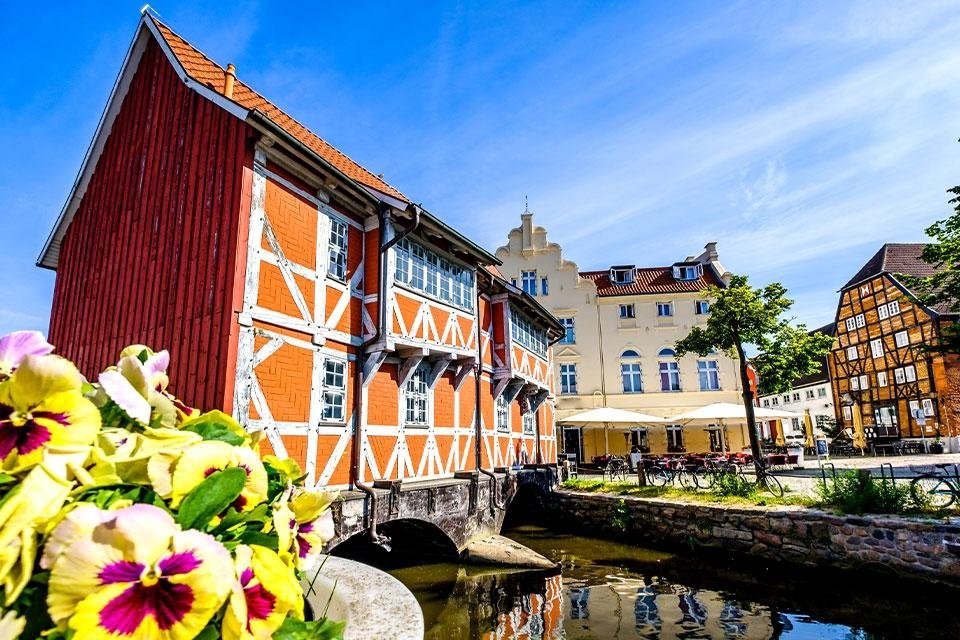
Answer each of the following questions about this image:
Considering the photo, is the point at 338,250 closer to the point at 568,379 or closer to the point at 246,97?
the point at 246,97

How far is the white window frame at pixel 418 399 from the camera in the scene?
33.2 ft

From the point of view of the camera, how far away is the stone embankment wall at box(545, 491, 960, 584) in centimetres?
873

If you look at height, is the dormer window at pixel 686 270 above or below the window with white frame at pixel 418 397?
above

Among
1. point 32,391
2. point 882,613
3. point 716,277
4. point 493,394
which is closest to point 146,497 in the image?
point 32,391

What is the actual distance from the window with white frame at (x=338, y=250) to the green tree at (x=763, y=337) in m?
12.6

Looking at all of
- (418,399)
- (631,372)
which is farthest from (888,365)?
(418,399)

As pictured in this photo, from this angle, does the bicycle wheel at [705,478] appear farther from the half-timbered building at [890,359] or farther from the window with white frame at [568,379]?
the half-timbered building at [890,359]

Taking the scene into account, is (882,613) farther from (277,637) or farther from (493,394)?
(277,637)

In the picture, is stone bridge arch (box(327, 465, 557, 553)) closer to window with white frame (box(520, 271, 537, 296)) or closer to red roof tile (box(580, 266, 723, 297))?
window with white frame (box(520, 271, 537, 296))

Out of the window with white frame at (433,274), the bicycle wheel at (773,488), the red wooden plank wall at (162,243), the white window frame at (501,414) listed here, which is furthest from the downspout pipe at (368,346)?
the bicycle wheel at (773,488)

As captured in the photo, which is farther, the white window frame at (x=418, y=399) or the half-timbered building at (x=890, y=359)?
the half-timbered building at (x=890, y=359)

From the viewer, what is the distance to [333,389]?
841 cm

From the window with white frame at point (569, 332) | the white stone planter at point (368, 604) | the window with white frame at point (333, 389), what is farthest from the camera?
the window with white frame at point (569, 332)

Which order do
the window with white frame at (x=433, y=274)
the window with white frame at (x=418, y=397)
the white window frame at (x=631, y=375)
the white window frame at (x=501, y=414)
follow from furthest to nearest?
the white window frame at (x=631, y=375) → the white window frame at (x=501, y=414) → the window with white frame at (x=418, y=397) → the window with white frame at (x=433, y=274)
